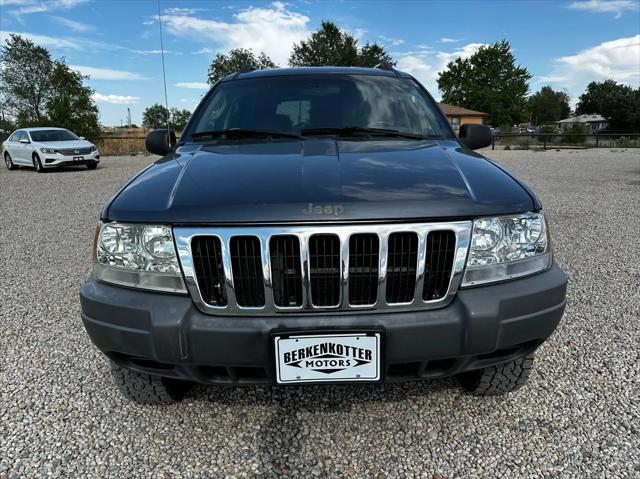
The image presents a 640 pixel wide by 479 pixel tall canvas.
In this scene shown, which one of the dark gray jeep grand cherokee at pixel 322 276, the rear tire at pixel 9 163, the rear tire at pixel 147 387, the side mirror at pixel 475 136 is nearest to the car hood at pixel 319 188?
the dark gray jeep grand cherokee at pixel 322 276

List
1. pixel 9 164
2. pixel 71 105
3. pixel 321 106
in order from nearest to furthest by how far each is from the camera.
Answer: pixel 321 106, pixel 9 164, pixel 71 105

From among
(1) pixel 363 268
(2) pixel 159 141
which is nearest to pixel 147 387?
(1) pixel 363 268

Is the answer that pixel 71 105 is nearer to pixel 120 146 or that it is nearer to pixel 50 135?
pixel 120 146

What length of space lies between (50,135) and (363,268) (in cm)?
1665

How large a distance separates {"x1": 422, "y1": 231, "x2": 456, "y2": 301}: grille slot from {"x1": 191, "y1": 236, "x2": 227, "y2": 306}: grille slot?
757mm

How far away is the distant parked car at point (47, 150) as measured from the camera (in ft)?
47.8

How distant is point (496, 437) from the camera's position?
81.1 inches

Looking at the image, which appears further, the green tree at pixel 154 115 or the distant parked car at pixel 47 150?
the green tree at pixel 154 115

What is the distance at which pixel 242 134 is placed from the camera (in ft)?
8.98

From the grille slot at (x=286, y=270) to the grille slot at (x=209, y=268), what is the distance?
20 centimetres

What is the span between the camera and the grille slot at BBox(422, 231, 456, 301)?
1.75m

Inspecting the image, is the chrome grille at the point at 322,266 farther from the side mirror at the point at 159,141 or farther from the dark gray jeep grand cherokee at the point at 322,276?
the side mirror at the point at 159,141

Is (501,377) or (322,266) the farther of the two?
(501,377)

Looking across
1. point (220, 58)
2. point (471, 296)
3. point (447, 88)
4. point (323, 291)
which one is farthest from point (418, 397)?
point (447, 88)
